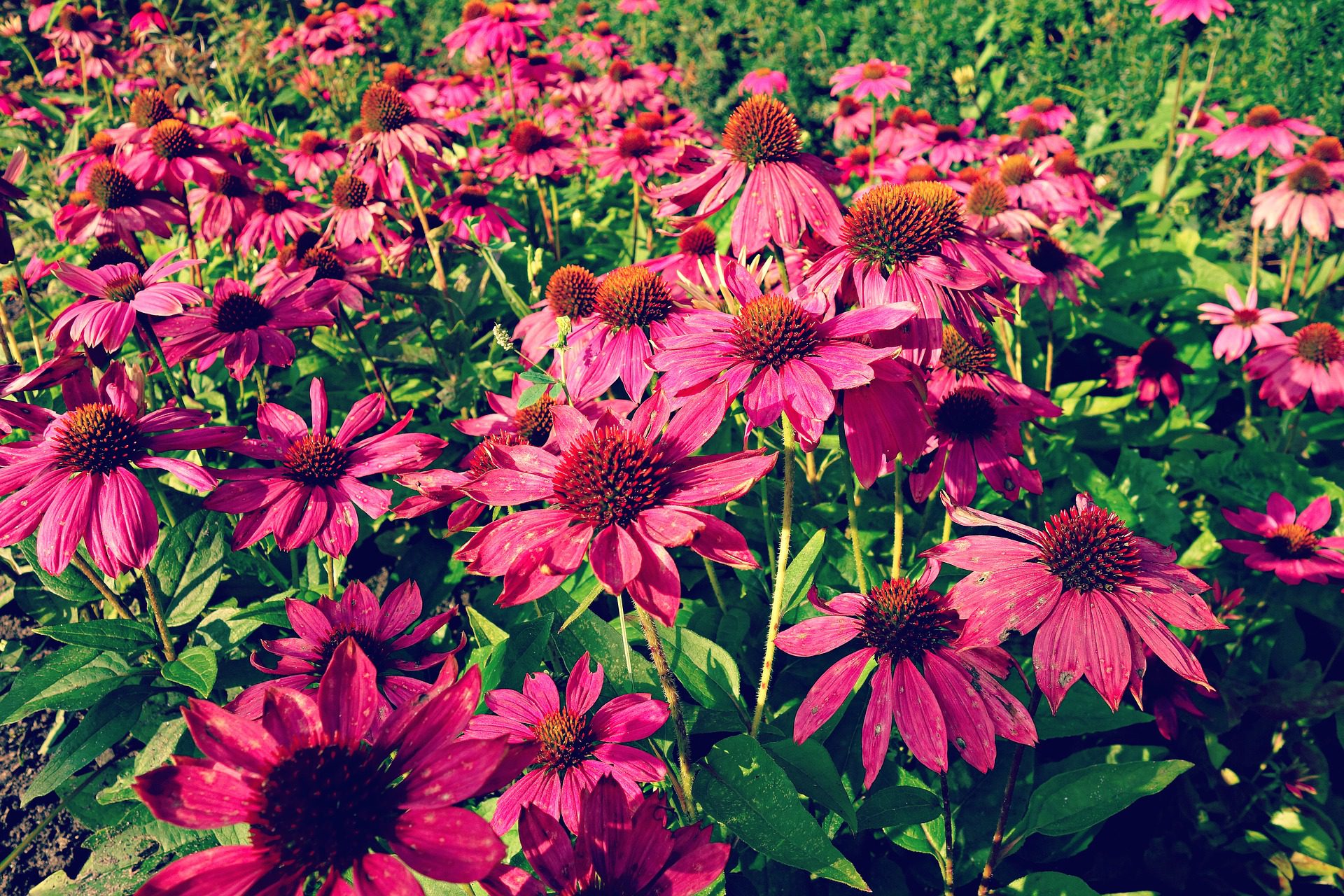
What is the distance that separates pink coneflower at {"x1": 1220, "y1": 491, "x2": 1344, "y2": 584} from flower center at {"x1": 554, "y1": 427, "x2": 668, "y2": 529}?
5.18 feet

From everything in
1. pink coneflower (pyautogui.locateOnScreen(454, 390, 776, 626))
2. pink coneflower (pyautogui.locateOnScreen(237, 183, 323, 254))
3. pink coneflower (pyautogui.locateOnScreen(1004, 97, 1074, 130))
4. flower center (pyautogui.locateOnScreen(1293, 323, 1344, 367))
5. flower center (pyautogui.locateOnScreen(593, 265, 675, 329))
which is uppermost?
pink coneflower (pyautogui.locateOnScreen(454, 390, 776, 626))

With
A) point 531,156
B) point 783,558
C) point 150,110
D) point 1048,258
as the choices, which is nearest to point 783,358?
point 783,558

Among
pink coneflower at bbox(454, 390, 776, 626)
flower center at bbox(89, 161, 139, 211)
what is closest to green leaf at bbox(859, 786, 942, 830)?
pink coneflower at bbox(454, 390, 776, 626)

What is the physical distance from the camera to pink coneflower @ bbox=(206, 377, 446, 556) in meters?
1.37

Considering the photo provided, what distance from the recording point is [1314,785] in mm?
1816

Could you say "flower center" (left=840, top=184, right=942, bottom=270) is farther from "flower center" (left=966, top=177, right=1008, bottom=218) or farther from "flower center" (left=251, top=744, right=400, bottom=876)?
"flower center" (left=966, top=177, right=1008, bottom=218)

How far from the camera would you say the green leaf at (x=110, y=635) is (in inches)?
52.7

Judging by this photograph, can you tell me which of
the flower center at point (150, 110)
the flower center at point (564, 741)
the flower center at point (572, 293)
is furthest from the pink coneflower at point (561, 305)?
the flower center at point (150, 110)

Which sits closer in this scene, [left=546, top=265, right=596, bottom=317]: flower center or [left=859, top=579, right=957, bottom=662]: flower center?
[left=859, top=579, right=957, bottom=662]: flower center

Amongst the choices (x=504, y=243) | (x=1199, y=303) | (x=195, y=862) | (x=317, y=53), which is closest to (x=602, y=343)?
(x=504, y=243)

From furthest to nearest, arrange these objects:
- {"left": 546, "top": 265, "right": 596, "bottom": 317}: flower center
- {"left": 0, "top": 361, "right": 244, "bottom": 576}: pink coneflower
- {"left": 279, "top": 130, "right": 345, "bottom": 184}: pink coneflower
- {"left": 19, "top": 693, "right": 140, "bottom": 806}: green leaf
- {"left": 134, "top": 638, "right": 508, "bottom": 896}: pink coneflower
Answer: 1. {"left": 279, "top": 130, "right": 345, "bottom": 184}: pink coneflower
2. {"left": 546, "top": 265, "right": 596, "bottom": 317}: flower center
3. {"left": 19, "top": 693, "right": 140, "bottom": 806}: green leaf
4. {"left": 0, "top": 361, "right": 244, "bottom": 576}: pink coneflower
5. {"left": 134, "top": 638, "right": 508, "bottom": 896}: pink coneflower

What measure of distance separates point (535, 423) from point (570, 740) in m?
0.65

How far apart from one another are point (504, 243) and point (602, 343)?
0.67 meters

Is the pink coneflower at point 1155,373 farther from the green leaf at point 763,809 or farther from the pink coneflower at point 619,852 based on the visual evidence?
the pink coneflower at point 619,852
